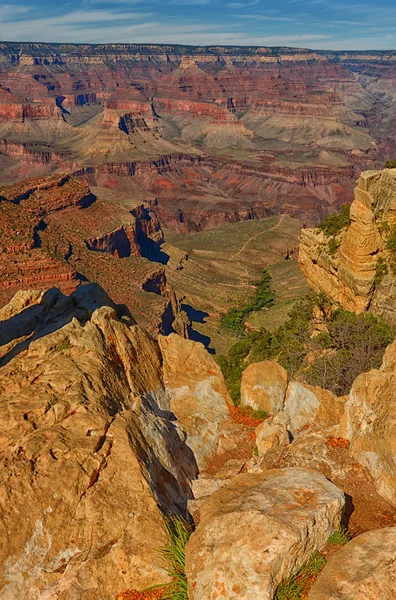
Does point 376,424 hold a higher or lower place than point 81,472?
higher

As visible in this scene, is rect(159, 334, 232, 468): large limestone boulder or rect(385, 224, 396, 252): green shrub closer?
rect(159, 334, 232, 468): large limestone boulder

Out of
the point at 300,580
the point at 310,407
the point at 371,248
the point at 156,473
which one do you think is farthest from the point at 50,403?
the point at 371,248

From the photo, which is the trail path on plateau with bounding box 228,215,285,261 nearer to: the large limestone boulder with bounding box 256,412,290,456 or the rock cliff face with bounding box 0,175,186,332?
the rock cliff face with bounding box 0,175,186,332

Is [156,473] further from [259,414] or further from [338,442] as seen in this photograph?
[259,414]

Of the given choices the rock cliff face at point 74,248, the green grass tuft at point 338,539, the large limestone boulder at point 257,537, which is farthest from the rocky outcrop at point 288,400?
the rock cliff face at point 74,248

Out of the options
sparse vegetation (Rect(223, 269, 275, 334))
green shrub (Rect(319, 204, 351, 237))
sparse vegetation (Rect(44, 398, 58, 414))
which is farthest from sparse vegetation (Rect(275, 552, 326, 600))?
sparse vegetation (Rect(223, 269, 275, 334))

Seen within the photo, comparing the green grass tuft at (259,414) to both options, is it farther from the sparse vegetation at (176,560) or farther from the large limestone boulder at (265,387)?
the sparse vegetation at (176,560)

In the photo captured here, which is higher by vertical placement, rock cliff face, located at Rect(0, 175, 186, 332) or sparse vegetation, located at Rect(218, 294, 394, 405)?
sparse vegetation, located at Rect(218, 294, 394, 405)
